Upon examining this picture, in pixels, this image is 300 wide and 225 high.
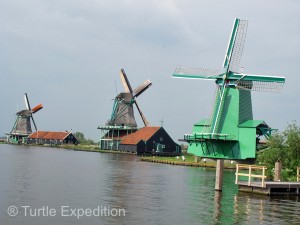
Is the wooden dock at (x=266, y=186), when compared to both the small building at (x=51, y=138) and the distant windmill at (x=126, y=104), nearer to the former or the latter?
the distant windmill at (x=126, y=104)

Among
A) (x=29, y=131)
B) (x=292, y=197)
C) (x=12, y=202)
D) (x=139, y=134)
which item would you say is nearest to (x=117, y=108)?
(x=139, y=134)

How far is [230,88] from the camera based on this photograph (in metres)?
49.2

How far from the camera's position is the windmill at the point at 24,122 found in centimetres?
11705

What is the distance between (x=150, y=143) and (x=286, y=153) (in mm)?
50758

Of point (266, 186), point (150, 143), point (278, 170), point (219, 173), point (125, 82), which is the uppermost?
point (125, 82)

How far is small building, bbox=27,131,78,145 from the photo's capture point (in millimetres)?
112688

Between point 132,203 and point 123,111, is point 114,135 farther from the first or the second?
point 132,203

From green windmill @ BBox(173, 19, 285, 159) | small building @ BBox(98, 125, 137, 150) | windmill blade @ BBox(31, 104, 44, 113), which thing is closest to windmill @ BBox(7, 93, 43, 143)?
windmill blade @ BBox(31, 104, 44, 113)

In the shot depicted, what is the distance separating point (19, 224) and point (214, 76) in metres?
36.4

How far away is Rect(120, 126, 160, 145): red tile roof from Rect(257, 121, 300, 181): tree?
49.5 m

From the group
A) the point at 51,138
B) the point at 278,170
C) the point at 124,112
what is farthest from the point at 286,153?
the point at 51,138

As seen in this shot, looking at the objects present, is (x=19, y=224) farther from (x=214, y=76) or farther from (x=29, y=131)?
(x=29, y=131)

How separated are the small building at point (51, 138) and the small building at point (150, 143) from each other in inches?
1149

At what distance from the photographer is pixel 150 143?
276 feet
